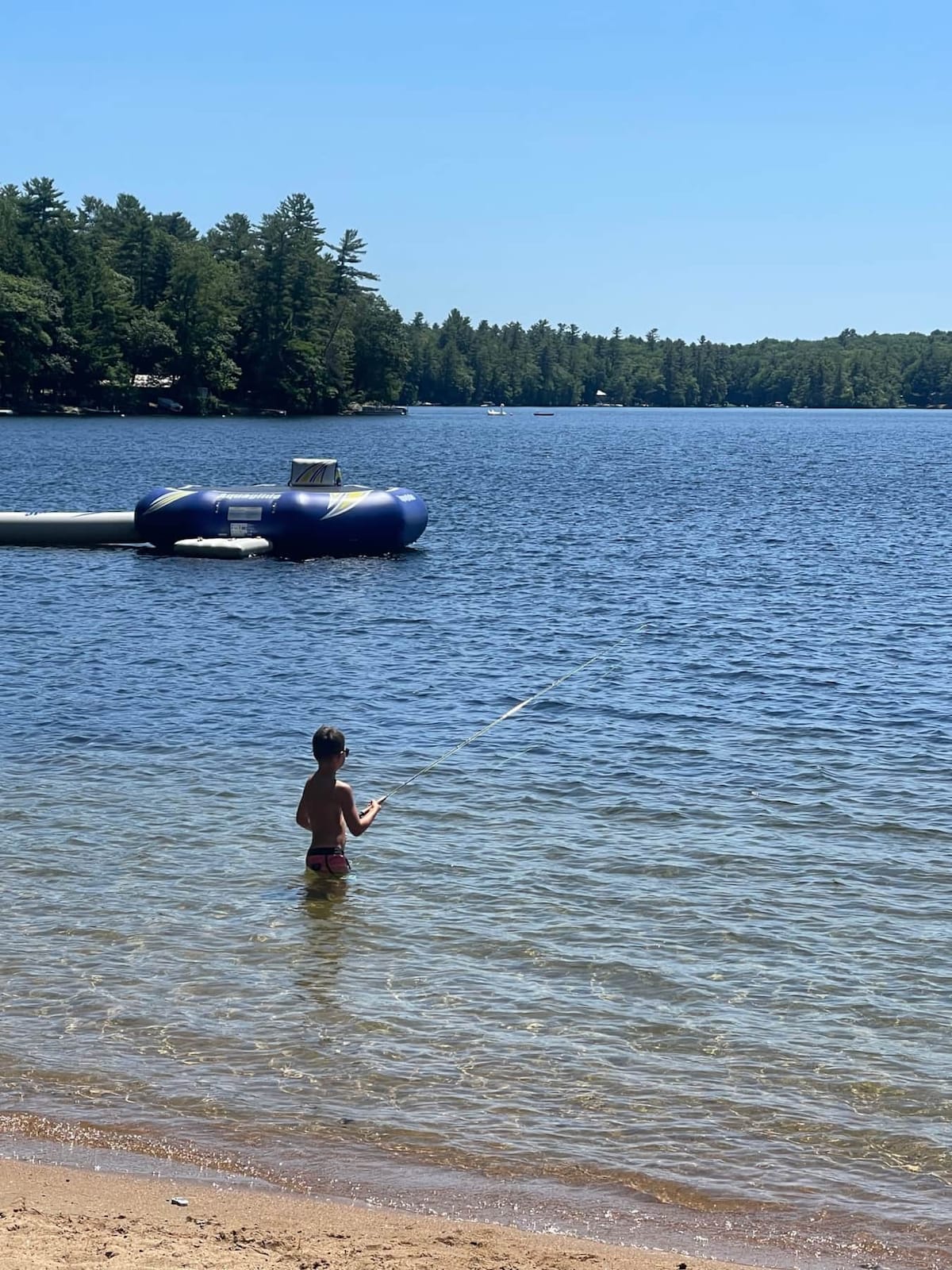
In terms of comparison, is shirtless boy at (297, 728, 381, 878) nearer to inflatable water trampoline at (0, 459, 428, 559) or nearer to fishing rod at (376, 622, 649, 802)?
fishing rod at (376, 622, 649, 802)

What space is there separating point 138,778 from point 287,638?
9299 millimetres

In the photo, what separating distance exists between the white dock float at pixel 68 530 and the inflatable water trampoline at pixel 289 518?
0.63 metres

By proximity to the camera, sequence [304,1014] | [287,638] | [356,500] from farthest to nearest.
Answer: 1. [356,500]
2. [287,638]
3. [304,1014]

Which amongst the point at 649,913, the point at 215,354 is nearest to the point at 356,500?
the point at 649,913

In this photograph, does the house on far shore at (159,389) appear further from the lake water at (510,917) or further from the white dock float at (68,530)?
the lake water at (510,917)

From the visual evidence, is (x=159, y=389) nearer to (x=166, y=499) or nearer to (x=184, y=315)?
(x=184, y=315)

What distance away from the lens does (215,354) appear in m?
127

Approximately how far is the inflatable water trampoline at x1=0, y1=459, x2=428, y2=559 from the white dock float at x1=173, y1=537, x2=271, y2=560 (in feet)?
0.06

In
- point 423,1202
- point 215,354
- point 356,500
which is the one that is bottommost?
point 423,1202

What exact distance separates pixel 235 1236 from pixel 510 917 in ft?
15.3

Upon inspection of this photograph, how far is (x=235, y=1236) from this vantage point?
6.04m

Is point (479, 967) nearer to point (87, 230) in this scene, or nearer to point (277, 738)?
point (277, 738)

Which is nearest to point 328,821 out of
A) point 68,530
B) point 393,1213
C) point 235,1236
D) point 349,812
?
point 349,812

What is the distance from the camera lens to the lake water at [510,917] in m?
7.16
